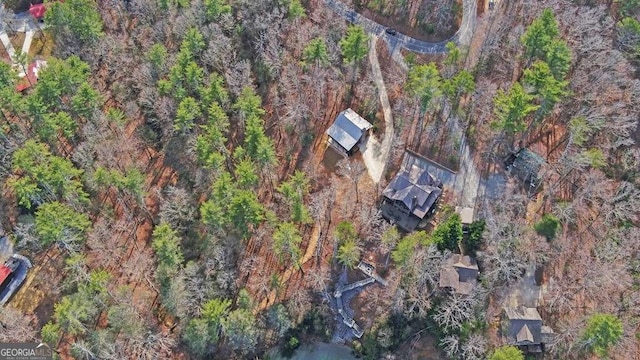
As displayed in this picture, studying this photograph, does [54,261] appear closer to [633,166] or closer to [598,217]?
[598,217]

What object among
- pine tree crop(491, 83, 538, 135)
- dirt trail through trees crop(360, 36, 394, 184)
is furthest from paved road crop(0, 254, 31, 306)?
pine tree crop(491, 83, 538, 135)

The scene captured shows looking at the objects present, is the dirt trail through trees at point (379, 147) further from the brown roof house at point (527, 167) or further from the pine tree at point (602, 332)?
the pine tree at point (602, 332)

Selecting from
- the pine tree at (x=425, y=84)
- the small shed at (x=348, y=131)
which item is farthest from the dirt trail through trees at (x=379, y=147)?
the pine tree at (x=425, y=84)

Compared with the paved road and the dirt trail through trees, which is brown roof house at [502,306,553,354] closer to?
the dirt trail through trees

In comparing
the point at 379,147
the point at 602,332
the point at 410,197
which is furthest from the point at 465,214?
the point at 602,332

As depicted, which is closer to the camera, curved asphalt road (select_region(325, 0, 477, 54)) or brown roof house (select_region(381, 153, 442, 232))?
brown roof house (select_region(381, 153, 442, 232))

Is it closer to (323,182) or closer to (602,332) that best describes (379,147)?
(323,182)

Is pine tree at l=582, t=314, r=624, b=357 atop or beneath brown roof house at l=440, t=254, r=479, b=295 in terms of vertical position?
atop
